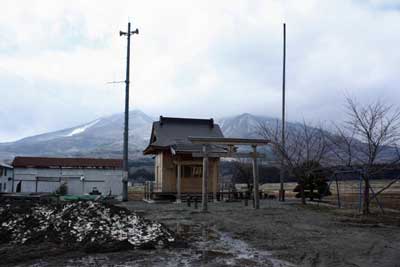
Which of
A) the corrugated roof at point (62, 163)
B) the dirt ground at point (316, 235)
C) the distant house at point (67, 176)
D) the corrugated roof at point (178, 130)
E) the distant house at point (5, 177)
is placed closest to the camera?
the dirt ground at point (316, 235)

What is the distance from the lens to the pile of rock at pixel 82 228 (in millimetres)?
9648

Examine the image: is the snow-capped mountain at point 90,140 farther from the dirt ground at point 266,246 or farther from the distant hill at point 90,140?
the dirt ground at point 266,246

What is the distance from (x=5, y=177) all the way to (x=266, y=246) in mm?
31709

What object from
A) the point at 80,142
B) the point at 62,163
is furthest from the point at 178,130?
the point at 80,142

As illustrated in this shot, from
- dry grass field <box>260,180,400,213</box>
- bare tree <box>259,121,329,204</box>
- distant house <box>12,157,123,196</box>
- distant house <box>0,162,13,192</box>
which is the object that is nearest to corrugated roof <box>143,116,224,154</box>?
bare tree <box>259,121,329,204</box>

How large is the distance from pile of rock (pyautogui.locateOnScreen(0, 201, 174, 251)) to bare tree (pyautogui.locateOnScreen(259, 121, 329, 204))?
1392 centimetres

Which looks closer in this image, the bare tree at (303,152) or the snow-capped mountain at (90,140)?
the bare tree at (303,152)

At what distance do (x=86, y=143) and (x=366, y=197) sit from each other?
148m

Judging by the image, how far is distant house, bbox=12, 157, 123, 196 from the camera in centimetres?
3584

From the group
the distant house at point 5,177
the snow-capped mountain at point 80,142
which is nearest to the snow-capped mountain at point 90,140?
the snow-capped mountain at point 80,142

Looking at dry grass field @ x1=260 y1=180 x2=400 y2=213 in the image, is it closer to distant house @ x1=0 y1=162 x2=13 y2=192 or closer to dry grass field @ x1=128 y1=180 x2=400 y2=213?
dry grass field @ x1=128 y1=180 x2=400 y2=213

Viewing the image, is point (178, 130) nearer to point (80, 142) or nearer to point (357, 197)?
point (357, 197)

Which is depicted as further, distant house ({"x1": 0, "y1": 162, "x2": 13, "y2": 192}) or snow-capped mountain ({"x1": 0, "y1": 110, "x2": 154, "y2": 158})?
snow-capped mountain ({"x1": 0, "y1": 110, "x2": 154, "y2": 158})

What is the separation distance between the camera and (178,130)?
30.7m
